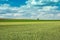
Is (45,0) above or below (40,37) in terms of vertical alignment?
above

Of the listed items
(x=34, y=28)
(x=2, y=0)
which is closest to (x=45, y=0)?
→ (x=34, y=28)

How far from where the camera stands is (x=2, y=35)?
4566 mm

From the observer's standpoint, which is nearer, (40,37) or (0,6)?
(40,37)

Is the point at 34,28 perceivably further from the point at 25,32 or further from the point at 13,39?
the point at 13,39

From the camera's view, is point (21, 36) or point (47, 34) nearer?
point (21, 36)

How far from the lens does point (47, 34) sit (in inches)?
183

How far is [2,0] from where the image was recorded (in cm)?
495

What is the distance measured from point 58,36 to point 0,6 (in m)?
1.77

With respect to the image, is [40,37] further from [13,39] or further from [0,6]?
[0,6]

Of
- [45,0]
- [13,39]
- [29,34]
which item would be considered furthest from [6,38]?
[45,0]

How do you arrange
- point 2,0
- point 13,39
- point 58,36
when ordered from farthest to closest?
point 2,0
point 58,36
point 13,39

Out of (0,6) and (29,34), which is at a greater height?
(0,6)

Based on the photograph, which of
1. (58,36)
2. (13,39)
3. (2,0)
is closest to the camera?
(13,39)

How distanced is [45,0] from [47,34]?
0.95 meters
